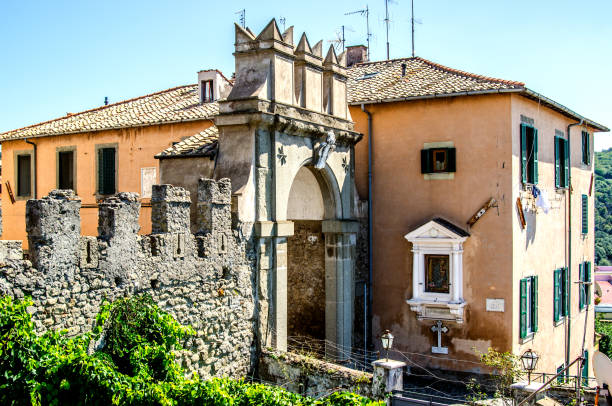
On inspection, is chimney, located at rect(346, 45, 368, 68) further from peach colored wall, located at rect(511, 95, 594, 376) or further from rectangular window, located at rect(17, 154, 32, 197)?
rectangular window, located at rect(17, 154, 32, 197)

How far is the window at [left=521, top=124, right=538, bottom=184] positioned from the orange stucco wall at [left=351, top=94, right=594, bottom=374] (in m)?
0.37

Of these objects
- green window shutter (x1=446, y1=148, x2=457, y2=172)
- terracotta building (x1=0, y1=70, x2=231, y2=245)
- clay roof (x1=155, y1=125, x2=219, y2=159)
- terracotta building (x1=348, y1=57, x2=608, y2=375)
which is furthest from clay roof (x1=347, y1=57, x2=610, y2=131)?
clay roof (x1=155, y1=125, x2=219, y2=159)

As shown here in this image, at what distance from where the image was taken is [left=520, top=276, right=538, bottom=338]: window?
1856 centimetres

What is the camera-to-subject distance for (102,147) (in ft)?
74.5

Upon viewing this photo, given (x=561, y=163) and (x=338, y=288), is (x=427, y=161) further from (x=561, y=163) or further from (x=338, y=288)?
(x=561, y=163)

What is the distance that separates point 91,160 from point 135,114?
2.16 m

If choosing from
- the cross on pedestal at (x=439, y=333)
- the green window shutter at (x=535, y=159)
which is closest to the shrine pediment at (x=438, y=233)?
the cross on pedestal at (x=439, y=333)

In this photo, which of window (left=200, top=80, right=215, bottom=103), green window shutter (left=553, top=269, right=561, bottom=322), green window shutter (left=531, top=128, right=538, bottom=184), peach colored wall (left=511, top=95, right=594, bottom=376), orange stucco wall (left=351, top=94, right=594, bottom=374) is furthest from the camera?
window (left=200, top=80, right=215, bottom=103)

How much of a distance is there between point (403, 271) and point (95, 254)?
1042cm

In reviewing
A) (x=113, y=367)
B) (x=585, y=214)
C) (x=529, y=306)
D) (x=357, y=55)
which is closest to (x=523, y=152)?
(x=529, y=306)

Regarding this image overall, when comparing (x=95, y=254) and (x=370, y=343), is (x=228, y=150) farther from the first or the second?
(x=370, y=343)

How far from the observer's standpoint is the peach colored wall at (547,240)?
1859 cm

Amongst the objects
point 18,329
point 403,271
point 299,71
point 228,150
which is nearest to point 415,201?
point 403,271

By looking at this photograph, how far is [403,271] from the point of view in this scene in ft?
64.2
